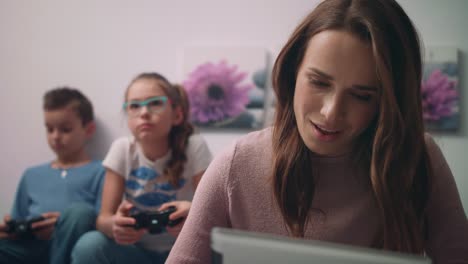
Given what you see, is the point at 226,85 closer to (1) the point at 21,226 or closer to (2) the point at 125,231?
(2) the point at 125,231

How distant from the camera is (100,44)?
1400 mm

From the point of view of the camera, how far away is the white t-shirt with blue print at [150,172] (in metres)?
1.01

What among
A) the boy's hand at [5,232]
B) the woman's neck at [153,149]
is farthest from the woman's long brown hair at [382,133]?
the boy's hand at [5,232]

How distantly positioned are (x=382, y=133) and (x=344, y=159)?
3.5 inches

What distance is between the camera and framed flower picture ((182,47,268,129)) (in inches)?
49.8

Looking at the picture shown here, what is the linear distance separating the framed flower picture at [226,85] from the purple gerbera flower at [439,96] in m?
0.53

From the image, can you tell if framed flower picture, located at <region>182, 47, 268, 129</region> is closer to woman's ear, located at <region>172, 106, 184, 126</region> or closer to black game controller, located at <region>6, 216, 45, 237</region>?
woman's ear, located at <region>172, 106, 184, 126</region>

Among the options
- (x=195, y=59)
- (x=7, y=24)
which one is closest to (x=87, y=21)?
(x=7, y=24)

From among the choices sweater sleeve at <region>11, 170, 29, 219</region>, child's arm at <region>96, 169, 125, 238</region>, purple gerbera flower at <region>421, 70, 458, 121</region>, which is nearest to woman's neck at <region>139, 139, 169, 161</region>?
child's arm at <region>96, 169, 125, 238</region>

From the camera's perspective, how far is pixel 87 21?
4.62 ft

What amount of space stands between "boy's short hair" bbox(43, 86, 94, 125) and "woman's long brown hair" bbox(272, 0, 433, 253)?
98 centimetres

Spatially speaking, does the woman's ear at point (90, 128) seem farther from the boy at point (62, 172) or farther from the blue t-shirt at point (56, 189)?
the blue t-shirt at point (56, 189)

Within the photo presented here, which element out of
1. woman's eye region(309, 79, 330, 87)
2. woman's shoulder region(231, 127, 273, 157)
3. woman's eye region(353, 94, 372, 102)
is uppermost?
woman's eye region(309, 79, 330, 87)

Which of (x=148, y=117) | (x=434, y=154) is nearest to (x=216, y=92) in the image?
(x=148, y=117)
